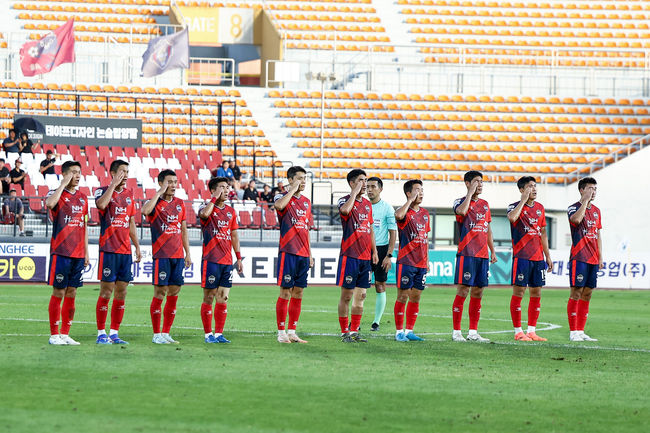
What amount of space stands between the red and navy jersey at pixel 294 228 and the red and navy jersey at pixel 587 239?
398 centimetres

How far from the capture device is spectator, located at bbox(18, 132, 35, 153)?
93.9 feet

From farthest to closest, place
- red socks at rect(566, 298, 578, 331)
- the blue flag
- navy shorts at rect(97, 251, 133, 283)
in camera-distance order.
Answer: the blue flag, red socks at rect(566, 298, 578, 331), navy shorts at rect(97, 251, 133, 283)

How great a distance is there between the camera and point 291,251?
12.7 metres

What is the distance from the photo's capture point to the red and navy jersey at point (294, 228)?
12.7m

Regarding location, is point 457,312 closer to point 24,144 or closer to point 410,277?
point 410,277

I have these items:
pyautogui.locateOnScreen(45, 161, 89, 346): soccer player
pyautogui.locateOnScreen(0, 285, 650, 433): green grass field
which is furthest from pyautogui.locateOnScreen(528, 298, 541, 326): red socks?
pyautogui.locateOnScreen(45, 161, 89, 346): soccer player

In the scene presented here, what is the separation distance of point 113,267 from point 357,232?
3.04m

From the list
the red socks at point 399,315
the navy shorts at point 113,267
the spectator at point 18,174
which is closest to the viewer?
the navy shorts at point 113,267

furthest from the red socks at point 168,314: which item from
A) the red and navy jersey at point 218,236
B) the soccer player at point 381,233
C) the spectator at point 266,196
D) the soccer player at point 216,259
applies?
the spectator at point 266,196

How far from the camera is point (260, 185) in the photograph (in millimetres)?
32406

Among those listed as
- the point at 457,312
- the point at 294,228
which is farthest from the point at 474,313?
the point at 294,228

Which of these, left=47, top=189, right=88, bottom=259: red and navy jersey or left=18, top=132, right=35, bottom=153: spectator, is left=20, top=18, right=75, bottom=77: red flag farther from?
left=47, top=189, right=88, bottom=259: red and navy jersey

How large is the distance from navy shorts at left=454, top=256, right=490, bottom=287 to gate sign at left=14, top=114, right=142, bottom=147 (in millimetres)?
19490

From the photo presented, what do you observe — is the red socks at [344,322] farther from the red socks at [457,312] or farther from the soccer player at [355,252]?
the red socks at [457,312]
